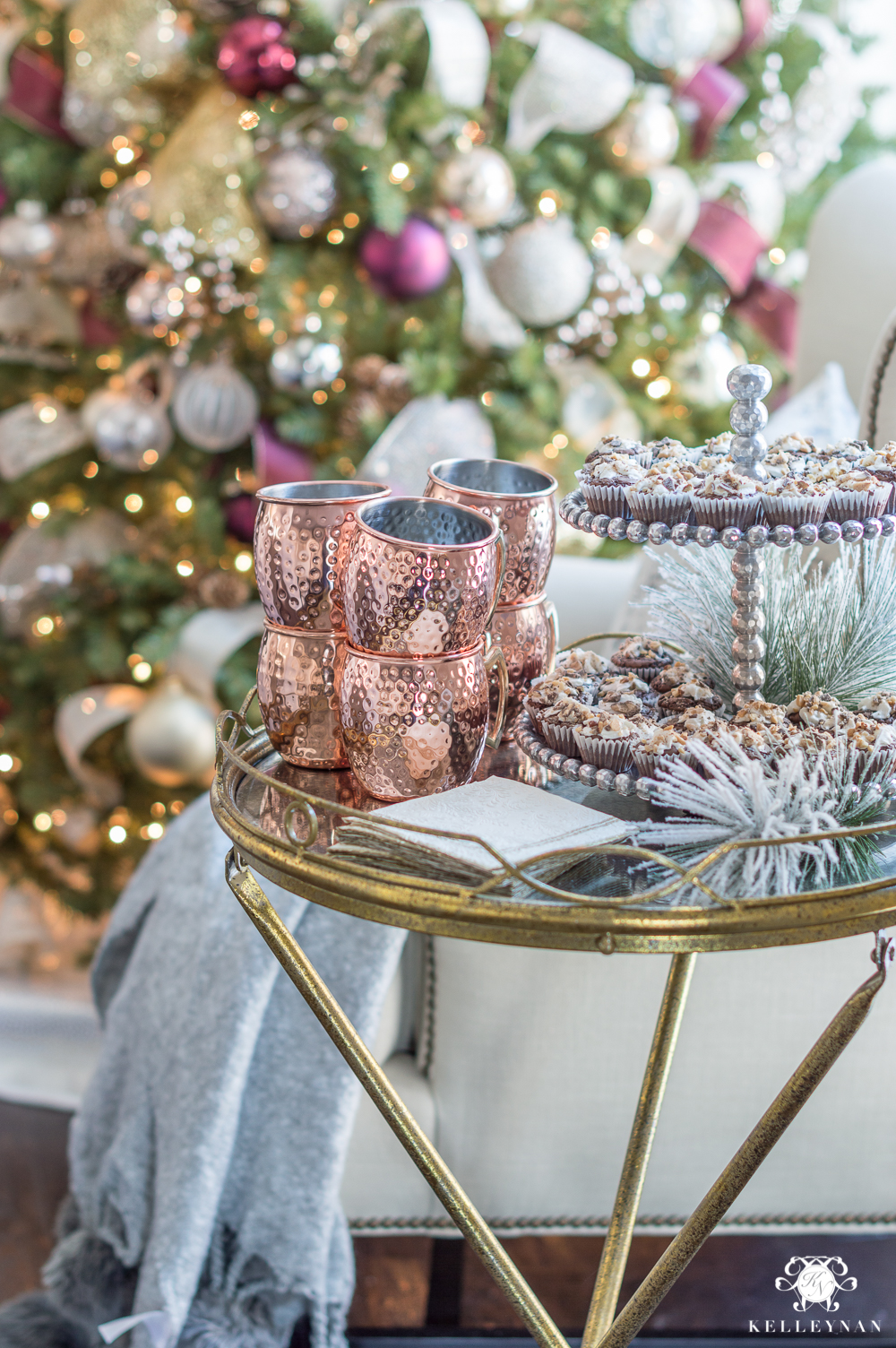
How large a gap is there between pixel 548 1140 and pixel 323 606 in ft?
1.84

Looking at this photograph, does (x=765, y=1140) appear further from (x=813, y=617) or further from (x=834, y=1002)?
(x=834, y=1002)

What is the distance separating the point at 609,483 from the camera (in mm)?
664

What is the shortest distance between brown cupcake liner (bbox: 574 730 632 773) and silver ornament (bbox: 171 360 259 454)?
1.19m

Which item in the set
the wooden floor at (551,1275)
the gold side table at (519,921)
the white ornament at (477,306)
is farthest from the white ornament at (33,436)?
the gold side table at (519,921)

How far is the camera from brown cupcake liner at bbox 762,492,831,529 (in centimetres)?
62

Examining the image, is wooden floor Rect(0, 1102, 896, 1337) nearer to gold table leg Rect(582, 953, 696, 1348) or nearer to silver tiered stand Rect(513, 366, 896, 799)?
gold table leg Rect(582, 953, 696, 1348)

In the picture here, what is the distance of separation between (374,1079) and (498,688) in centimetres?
26

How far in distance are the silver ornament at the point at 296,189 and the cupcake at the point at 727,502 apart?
1163 mm

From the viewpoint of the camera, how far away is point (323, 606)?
0.72 meters

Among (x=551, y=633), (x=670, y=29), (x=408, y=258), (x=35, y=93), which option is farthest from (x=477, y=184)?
(x=551, y=633)

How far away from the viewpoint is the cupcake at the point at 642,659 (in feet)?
2.55

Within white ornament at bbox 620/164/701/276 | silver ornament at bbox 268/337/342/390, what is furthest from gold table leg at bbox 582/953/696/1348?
white ornament at bbox 620/164/701/276

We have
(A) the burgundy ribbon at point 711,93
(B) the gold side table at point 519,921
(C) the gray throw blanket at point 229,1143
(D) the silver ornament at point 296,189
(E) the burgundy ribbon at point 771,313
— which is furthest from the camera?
(E) the burgundy ribbon at point 771,313

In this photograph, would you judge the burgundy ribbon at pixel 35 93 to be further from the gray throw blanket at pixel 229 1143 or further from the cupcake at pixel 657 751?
the cupcake at pixel 657 751
